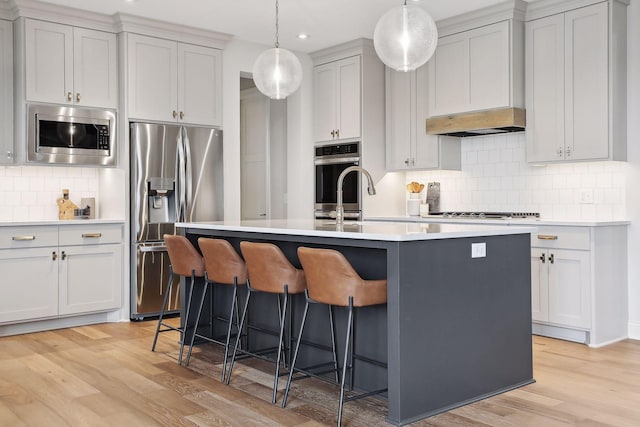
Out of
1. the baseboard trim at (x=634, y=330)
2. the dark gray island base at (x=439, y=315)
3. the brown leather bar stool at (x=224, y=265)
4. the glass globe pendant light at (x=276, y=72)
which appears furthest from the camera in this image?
the baseboard trim at (x=634, y=330)

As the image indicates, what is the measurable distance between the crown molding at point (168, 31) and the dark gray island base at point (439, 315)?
2825 mm

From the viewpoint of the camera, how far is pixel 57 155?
5.26 metres

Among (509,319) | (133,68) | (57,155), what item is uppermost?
(133,68)

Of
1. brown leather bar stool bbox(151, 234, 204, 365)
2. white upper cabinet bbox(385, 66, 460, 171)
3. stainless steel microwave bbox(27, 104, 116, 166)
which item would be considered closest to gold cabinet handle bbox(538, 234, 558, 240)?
white upper cabinet bbox(385, 66, 460, 171)

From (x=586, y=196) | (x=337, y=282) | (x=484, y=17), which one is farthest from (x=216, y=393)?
(x=484, y=17)

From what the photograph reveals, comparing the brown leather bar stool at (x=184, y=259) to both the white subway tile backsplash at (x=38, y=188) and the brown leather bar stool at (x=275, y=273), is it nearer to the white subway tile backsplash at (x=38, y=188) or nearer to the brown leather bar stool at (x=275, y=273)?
the brown leather bar stool at (x=275, y=273)

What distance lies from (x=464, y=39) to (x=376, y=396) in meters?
3.55

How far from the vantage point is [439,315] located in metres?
3.12

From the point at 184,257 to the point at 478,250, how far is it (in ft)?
6.63

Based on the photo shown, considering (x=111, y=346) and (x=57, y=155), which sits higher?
(x=57, y=155)

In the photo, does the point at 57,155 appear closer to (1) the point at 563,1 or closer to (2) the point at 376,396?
(2) the point at 376,396

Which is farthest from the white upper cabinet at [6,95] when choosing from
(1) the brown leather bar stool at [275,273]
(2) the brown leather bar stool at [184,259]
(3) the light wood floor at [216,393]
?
(1) the brown leather bar stool at [275,273]

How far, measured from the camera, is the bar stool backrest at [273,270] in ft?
11.1

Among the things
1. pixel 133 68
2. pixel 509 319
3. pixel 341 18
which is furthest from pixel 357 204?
pixel 509 319
